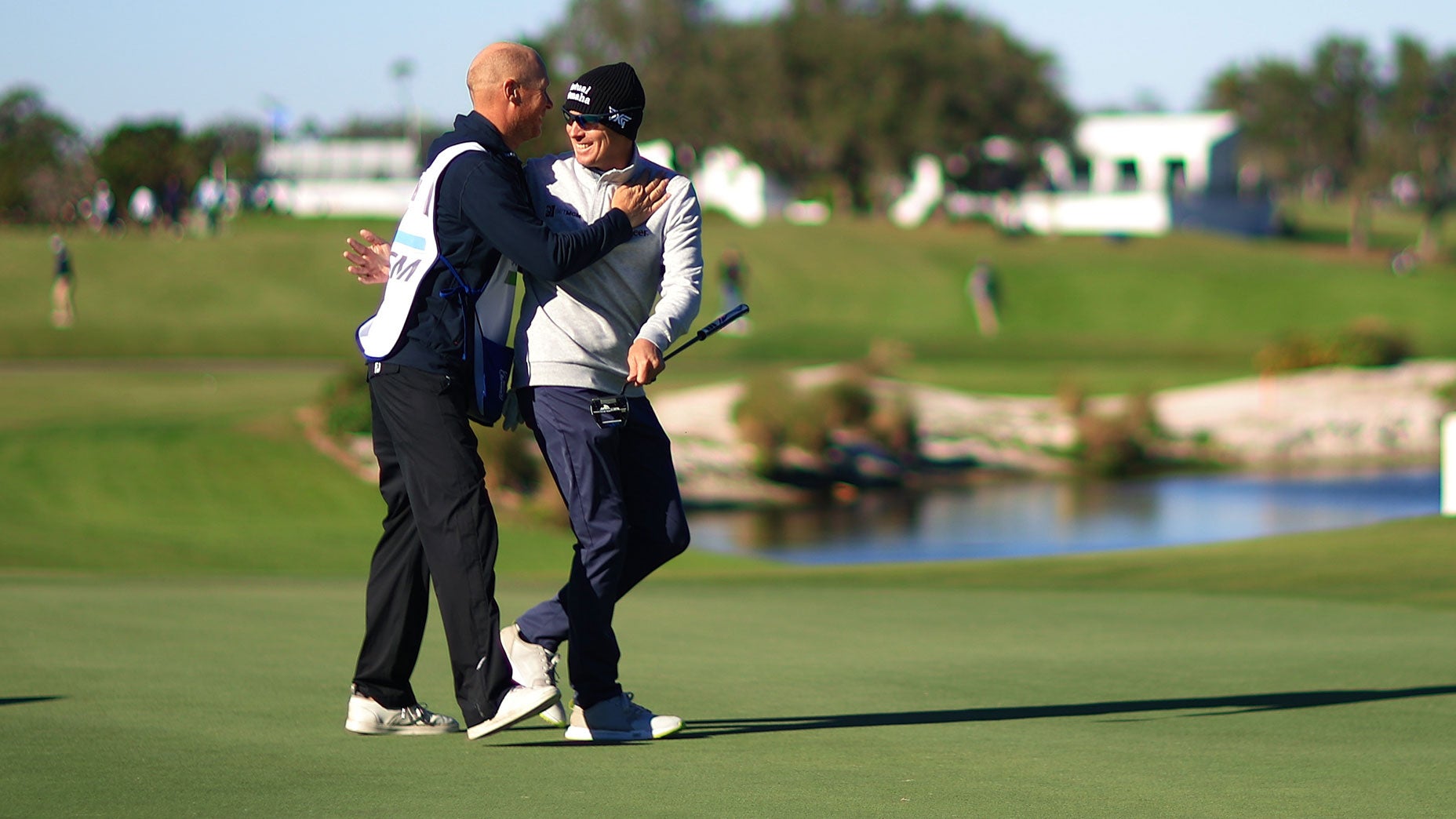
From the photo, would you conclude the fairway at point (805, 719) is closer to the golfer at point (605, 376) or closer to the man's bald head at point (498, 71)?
the golfer at point (605, 376)

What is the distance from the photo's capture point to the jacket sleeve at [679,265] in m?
5.40

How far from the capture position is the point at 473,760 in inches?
200

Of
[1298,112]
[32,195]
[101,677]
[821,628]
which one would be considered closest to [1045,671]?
[821,628]

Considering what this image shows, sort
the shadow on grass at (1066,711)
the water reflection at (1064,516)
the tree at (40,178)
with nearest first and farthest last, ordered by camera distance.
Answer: the shadow on grass at (1066,711)
the water reflection at (1064,516)
the tree at (40,178)

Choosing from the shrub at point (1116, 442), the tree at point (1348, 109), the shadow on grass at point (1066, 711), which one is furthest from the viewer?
the tree at point (1348, 109)

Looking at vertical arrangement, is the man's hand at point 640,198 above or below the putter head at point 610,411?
above

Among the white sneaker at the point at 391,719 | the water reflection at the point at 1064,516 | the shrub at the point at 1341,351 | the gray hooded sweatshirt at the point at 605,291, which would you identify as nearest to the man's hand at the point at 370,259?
the gray hooded sweatshirt at the point at 605,291

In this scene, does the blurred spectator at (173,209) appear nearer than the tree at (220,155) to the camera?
Yes

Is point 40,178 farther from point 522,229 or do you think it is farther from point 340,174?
point 522,229

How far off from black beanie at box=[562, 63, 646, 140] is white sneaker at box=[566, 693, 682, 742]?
1788 millimetres

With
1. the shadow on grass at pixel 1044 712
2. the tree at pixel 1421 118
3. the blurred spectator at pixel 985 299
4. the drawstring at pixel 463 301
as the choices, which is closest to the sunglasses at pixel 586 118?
the drawstring at pixel 463 301

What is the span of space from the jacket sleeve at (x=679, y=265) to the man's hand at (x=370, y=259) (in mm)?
1070

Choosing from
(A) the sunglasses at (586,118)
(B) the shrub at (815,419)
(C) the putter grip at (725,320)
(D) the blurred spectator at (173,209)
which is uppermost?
(A) the sunglasses at (586,118)

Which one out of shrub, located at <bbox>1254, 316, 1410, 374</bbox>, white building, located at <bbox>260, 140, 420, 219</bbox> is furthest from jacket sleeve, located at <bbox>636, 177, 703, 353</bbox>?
white building, located at <bbox>260, 140, 420, 219</bbox>
